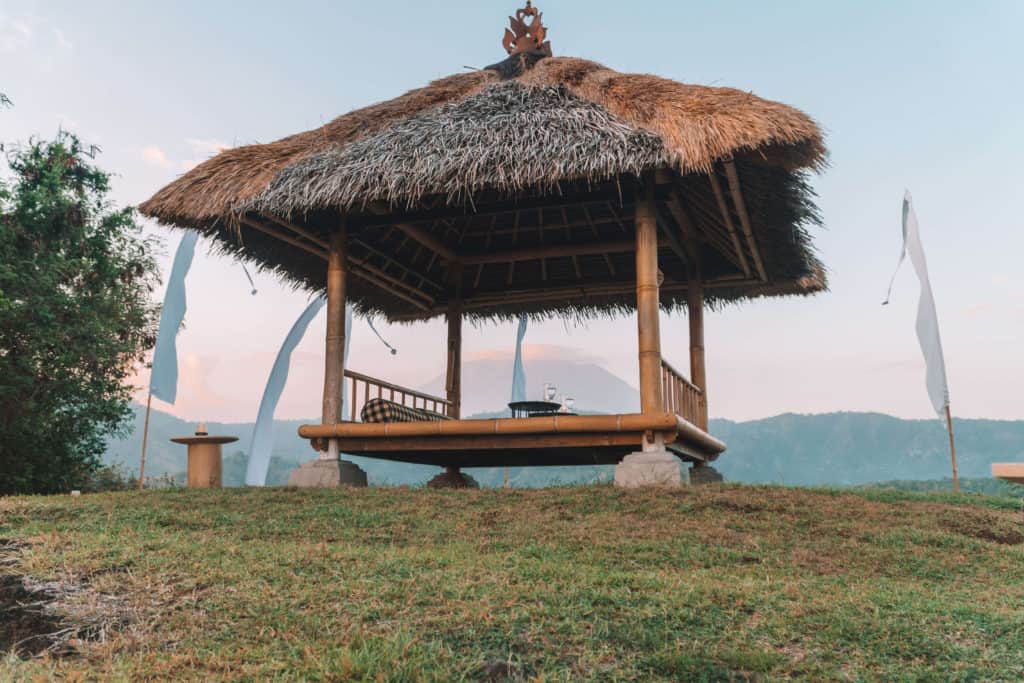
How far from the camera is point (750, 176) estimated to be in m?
8.30

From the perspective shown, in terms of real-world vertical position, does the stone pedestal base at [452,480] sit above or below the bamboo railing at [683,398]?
below

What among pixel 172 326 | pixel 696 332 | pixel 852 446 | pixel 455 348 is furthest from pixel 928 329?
pixel 852 446

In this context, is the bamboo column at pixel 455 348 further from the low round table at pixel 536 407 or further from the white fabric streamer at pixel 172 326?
Result: the white fabric streamer at pixel 172 326

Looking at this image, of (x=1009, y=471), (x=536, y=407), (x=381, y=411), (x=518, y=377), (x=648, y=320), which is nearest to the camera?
(x=1009, y=471)

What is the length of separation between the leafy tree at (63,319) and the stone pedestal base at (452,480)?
20.2ft

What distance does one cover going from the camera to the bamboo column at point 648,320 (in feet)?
25.9

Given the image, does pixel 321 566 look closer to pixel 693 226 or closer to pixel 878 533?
pixel 878 533

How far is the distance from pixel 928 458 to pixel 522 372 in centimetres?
9831

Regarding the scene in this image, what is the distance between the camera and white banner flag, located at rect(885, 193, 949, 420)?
9.88 m

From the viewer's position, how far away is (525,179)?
25.8ft

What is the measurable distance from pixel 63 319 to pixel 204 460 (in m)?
5.46

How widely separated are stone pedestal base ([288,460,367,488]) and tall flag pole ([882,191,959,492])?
6.47m

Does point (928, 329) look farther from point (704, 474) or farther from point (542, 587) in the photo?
point (542, 587)

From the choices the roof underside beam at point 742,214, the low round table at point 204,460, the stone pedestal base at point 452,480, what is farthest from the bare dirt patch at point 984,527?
the low round table at point 204,460
